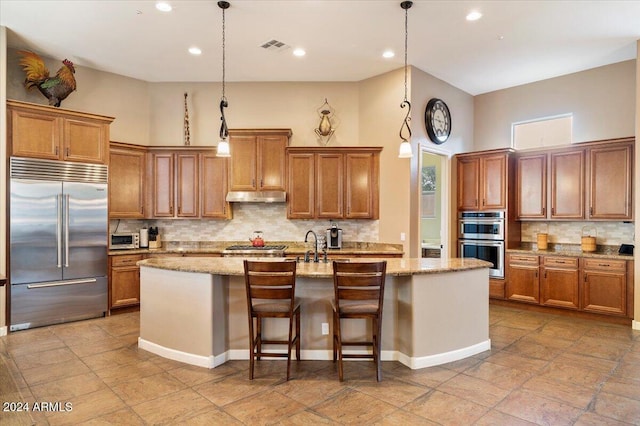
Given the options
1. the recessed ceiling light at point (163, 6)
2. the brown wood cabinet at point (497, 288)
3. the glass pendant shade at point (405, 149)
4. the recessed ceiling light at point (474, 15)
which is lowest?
the brown wood cabinet at point (497, 288)

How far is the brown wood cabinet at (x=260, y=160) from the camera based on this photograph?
18.8 feet

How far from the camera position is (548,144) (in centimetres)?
592

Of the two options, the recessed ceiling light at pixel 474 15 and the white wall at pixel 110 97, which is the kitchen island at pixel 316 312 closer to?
the recessed ceiling light at pixel 474 15

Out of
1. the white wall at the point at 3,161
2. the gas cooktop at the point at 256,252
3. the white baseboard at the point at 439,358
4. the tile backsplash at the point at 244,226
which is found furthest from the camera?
the tile backsplash at the point at 244,226

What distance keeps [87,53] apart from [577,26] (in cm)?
621

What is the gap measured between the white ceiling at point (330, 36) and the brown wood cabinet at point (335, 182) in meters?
1.29

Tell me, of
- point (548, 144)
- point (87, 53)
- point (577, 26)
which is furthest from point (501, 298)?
point (87, 53)

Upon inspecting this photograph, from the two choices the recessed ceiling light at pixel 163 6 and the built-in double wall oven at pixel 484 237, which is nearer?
the recessed ceiling light at pixel 163 6

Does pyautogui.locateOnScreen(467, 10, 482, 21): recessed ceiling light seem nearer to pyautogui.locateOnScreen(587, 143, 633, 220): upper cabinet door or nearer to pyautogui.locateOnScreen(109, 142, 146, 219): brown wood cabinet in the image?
pyautogui.locateOnScreen(587, 143, 633, 220): upper cabinet door

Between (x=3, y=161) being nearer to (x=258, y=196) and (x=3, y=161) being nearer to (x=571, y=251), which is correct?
(x=258, y=196)

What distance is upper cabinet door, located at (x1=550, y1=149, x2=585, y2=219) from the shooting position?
5219mm

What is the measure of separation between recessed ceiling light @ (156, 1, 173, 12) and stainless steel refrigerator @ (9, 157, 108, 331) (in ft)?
7.65

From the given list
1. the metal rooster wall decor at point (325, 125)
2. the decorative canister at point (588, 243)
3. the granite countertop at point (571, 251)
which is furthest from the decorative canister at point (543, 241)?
the metal rooster wall decor at point (325, 125)

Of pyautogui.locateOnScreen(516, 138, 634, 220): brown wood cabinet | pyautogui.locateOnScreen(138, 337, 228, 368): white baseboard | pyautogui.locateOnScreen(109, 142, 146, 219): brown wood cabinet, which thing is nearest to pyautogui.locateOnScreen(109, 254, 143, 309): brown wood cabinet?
pyautogui.locateOnScreen(109, 142, 146, 219): brown wood cabinet
